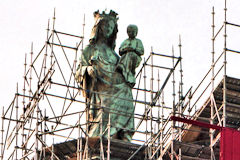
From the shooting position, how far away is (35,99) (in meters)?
37.8

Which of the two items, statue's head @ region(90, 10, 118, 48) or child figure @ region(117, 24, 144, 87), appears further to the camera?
statue's head @ region(90, 10, 118, 48)

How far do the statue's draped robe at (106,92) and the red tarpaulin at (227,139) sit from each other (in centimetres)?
487

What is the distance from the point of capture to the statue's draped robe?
37.4 meters

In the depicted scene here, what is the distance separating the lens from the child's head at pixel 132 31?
1522 inches

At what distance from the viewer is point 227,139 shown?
32.6m

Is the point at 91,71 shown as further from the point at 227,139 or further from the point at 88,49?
the point at 227,139

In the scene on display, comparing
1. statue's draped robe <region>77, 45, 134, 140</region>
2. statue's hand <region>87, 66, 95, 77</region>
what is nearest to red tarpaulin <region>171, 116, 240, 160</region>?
statue's draped robe <region>77, 45, 134, 140</region>

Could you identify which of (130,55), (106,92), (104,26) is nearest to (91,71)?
(106,92)

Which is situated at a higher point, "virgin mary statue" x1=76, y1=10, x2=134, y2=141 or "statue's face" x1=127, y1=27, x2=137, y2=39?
"statue's face" x1=127, y1=27, x2=137, y2=39

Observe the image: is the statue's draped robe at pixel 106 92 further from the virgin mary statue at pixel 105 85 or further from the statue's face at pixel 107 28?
the statue's face at pixel 107 28

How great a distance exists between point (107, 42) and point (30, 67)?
2534mm

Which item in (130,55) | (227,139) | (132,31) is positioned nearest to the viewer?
(227,139)

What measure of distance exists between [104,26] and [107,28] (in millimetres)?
126

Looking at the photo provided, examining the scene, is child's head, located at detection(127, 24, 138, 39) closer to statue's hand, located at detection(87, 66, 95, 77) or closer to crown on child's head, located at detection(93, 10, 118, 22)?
crown on child's head, located at detection(93, 10, 118, 22)
